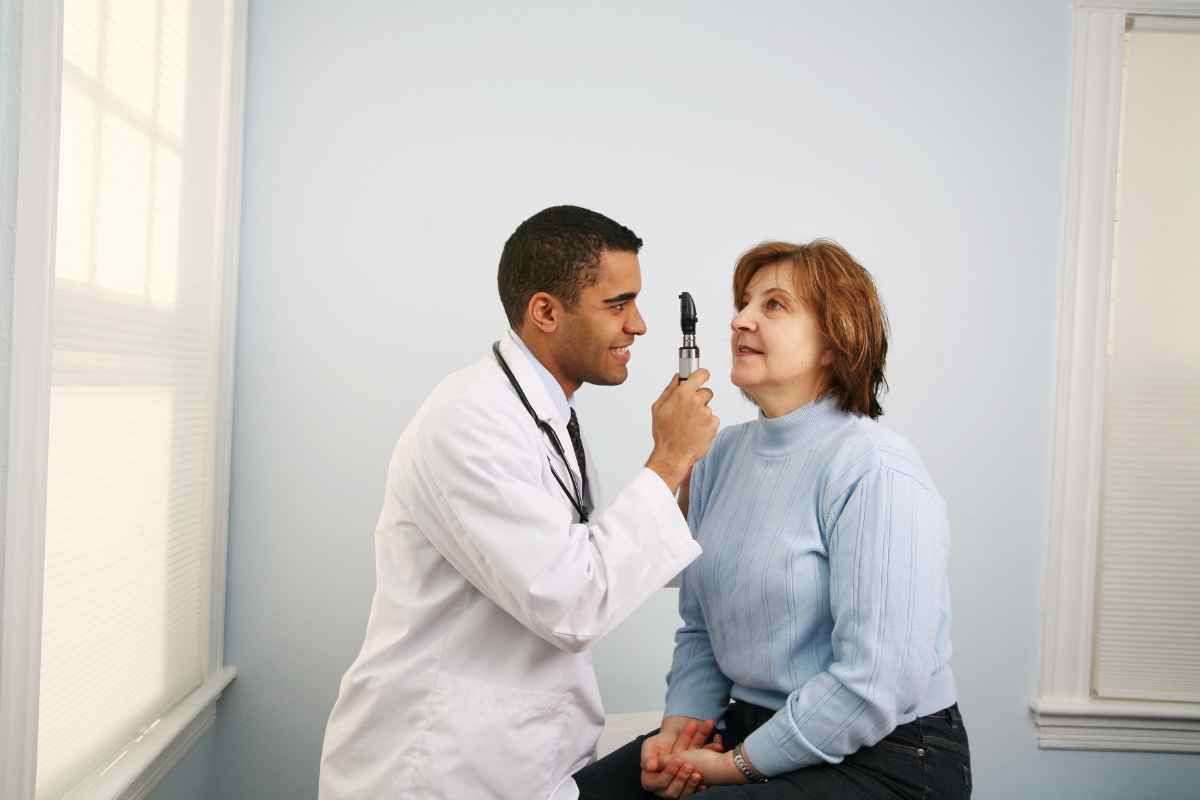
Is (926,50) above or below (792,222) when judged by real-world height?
above

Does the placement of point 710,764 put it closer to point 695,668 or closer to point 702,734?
point 702,734

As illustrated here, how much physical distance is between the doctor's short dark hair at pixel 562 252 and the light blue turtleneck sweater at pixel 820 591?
408 millimetres

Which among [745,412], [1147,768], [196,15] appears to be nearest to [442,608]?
[745,412]

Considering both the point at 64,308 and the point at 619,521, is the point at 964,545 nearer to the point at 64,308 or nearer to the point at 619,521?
the point at 619,521

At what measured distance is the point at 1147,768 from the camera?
8.13 feet

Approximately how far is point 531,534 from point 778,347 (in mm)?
539

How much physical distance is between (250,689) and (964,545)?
1899 millimetres

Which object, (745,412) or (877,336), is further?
(745,412)

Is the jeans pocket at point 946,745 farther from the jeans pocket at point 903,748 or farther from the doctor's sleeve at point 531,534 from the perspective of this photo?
the doctor's sleeve at point 531,534

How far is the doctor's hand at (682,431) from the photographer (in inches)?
58.8

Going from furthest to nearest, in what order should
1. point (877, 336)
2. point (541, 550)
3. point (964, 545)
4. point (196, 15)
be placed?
point (964, 545) → point (196, 15) → point (877, 336) → point (541, 550)

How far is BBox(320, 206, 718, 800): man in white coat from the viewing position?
53.3 inches

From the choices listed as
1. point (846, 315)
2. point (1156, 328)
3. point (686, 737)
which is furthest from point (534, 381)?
point (1156, 328)

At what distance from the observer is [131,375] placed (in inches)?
69.1
